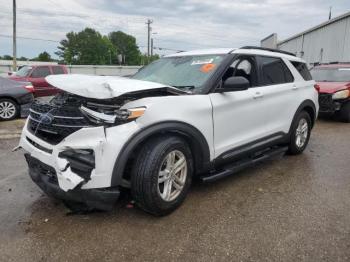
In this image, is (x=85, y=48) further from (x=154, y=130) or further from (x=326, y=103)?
(x=154, y=130)

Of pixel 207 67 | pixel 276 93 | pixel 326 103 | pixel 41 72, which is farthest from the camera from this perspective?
pixel 41 72

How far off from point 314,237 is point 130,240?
5.45 ft

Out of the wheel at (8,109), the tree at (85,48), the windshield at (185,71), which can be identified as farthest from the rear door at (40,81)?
the tree at (85,48)

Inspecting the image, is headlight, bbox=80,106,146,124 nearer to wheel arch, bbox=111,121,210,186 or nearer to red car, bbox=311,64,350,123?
wheel arch, bbox=111,121,210,186

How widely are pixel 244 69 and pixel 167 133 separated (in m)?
1.72

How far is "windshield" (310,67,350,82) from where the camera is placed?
32.1ft

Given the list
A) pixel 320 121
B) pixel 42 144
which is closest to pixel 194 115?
pixel 42 144

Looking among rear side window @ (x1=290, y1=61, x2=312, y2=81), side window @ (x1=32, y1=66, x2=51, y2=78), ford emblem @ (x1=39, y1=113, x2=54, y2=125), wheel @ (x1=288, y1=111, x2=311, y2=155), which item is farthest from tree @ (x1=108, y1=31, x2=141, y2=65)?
ford emblem @ (x1=39, y1=113, x2=54, y2=125)

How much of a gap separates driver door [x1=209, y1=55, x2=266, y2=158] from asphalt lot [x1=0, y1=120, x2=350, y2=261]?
0.62 meters

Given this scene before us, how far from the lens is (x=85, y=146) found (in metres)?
2.96

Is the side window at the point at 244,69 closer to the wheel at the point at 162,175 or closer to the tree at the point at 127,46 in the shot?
the wheel at the point at 162,175

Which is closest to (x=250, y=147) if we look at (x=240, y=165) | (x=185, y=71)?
(x=240, y=165)

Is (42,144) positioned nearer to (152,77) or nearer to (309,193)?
(152,77)

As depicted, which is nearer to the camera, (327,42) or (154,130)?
(154,130)
